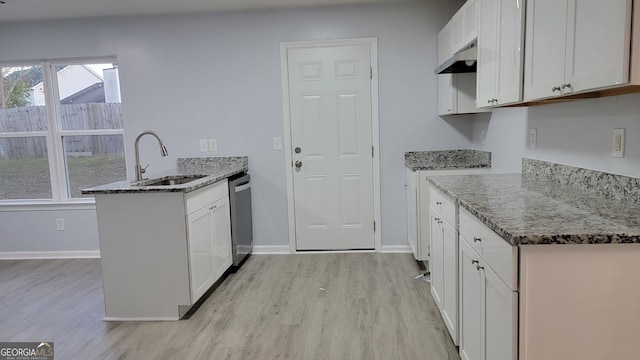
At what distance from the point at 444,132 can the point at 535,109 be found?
1515 millimetres

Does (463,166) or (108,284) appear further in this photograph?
(463,166)

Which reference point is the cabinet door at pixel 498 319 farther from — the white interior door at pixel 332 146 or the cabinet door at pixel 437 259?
the white interior door at pixel 332 146

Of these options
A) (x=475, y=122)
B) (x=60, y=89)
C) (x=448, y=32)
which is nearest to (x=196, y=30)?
(x=60, y=89)

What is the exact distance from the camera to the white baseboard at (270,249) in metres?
4.30

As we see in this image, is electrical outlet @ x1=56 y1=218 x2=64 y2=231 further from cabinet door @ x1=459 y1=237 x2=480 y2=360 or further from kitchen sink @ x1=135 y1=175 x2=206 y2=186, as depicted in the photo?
cabinet door @ x1=459 y1=237 x2=480 y2=360

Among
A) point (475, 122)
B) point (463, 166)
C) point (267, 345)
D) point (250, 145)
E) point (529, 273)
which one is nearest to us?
point (529, 273)

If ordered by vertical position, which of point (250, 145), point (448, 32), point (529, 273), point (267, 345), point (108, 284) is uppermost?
point (448, 32)

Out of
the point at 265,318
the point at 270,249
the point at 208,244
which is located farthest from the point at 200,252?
the point at 270,249

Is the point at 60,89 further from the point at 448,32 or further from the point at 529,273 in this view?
the point at 529,273

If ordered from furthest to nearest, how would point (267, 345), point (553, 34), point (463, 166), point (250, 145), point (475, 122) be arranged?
1. point (250, 145)
2. point (475, 122)
3. point (463, 166)
4. point (267, 345)
5. point (553, 34)

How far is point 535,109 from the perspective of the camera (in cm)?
254

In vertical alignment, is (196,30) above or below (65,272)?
above

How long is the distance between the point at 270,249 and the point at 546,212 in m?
3.06

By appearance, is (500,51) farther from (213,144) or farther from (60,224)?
(60,224)
